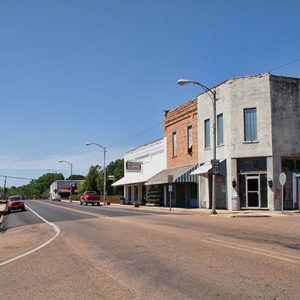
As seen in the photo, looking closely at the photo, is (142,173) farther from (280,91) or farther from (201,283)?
(201,283)

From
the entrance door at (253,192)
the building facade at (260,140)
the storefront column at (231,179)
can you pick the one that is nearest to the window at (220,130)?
the building facade at (260,140)

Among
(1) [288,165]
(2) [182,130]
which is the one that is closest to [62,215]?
(2) [182,130]

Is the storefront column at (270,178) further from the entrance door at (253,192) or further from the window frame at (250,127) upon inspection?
the window frame at (250,127)

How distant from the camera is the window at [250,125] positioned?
34.3 meters

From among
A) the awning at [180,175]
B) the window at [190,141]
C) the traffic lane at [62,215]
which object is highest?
the window at [190,141]

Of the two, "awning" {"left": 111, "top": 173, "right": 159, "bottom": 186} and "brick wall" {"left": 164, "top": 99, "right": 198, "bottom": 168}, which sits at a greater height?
"brick wall" {"left": 164, "top": 99, "right": 198, "bottom": 168}

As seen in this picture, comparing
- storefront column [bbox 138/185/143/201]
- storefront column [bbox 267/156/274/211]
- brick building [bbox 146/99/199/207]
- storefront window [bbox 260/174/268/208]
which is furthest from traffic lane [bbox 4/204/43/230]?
storefront column [bbox 138/185/143/201]

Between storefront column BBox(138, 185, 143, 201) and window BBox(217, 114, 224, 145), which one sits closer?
window BBox(217, 114, 224, 145)

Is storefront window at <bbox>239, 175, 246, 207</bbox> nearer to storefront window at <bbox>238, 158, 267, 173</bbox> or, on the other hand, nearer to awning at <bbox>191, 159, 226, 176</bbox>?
storefront window at <bbox>238, 158, 267, 173</bbox>

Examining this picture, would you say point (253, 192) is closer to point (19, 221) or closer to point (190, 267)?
point (19, 221)

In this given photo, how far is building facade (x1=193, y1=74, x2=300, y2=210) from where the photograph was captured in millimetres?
33438

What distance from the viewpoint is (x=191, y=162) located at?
139 feet

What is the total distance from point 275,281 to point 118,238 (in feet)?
27.4

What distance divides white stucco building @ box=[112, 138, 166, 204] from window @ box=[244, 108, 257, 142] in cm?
1662
